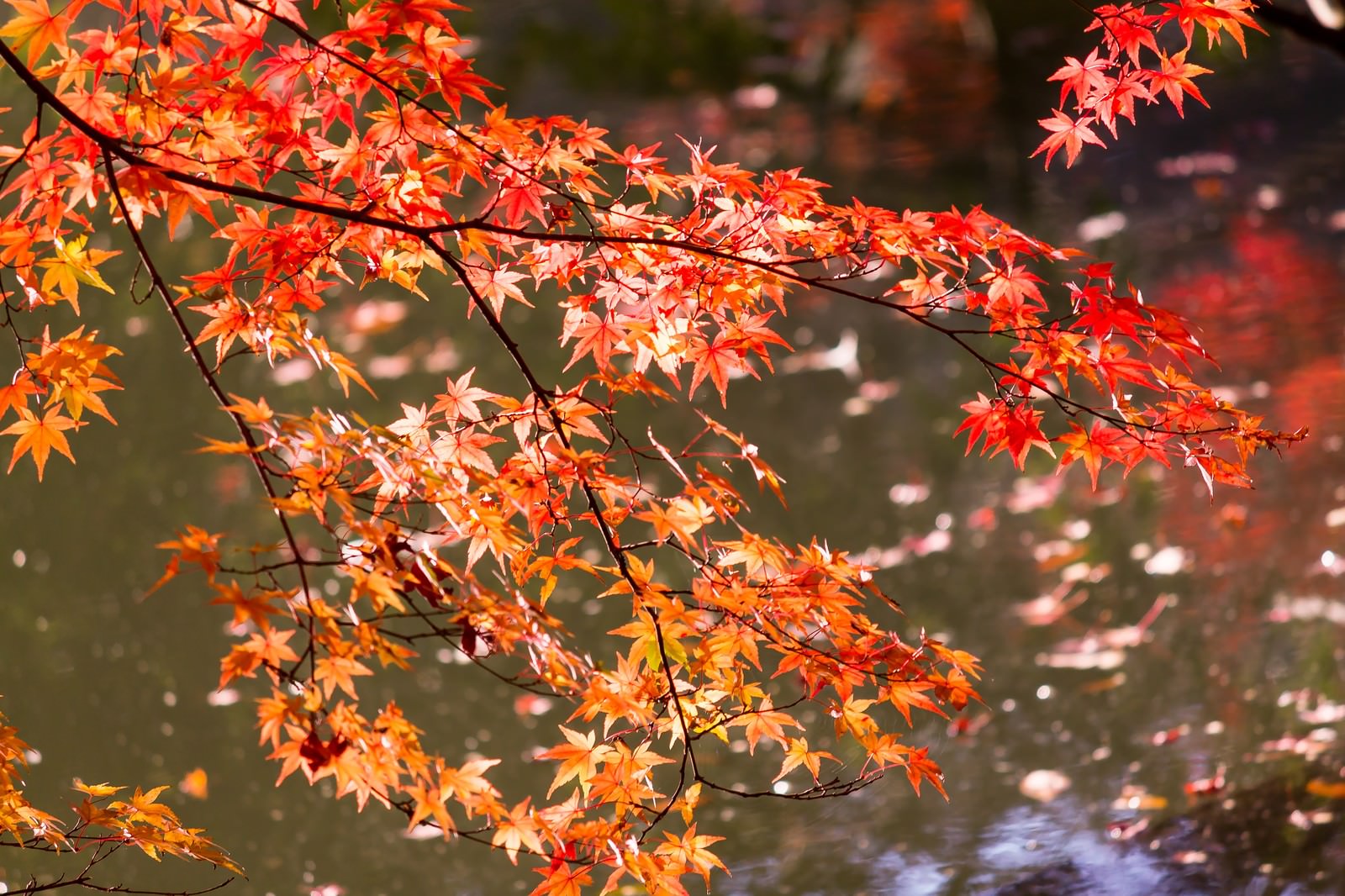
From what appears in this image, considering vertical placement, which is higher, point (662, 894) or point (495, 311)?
point (495, 311)

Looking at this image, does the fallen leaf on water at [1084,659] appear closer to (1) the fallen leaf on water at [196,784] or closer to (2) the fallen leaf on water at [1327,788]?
(2) the fallen leaf on water at [1327,788]

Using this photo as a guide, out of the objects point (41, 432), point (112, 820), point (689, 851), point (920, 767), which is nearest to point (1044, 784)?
point (920, 767)

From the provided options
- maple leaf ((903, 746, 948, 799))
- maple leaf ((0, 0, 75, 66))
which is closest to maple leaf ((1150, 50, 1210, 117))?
maple leaf ((903, 746, 948, 799))

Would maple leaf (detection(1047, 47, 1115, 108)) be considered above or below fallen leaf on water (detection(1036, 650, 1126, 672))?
above

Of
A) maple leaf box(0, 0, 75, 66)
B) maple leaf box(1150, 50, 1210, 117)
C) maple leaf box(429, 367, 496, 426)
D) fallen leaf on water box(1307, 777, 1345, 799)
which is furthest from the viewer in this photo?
fallen leaf on water box(1307, 777, 1345, 799)

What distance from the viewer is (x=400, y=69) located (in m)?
1.57

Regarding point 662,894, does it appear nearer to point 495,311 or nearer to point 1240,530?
point 495,311

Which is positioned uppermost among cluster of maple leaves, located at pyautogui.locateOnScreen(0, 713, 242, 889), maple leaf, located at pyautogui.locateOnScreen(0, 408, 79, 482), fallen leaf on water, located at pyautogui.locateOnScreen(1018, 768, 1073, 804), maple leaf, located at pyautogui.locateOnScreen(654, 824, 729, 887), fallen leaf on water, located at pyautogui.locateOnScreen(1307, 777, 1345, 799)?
maple leaf, located at pyautogui.locateOnScreen(0, 408, 79, 482)

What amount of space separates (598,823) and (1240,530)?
9.24 ft

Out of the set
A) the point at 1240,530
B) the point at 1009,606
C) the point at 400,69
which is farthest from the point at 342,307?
the point at 400,69

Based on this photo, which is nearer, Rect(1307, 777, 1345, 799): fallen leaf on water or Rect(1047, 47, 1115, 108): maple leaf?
Rect(1047, 47, 1115, 108): maple leaf

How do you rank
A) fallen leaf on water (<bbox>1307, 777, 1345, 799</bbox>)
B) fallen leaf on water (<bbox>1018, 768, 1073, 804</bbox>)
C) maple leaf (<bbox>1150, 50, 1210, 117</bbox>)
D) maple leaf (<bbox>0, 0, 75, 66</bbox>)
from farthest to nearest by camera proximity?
fallen leaf on water (<bbox>1018, 768, 1073, 804</bbox>) < fallen leaf on water (<bbox>1307, 777, 1345, 799</bbox>) < maple leaf (<bbox>1150, 50, 1210, 117</bbox>) < maple leaf (<bbox>0, 0, 75, 66</bbox>)

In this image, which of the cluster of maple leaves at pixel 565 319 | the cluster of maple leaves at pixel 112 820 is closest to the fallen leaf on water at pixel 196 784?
the cluster of maple leaves at pixel 112 820

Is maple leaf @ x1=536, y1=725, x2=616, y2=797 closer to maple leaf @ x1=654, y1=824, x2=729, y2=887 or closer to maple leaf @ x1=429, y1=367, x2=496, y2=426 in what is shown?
maple leaf @ x1=654, y1=824, x2=729, y2=887
